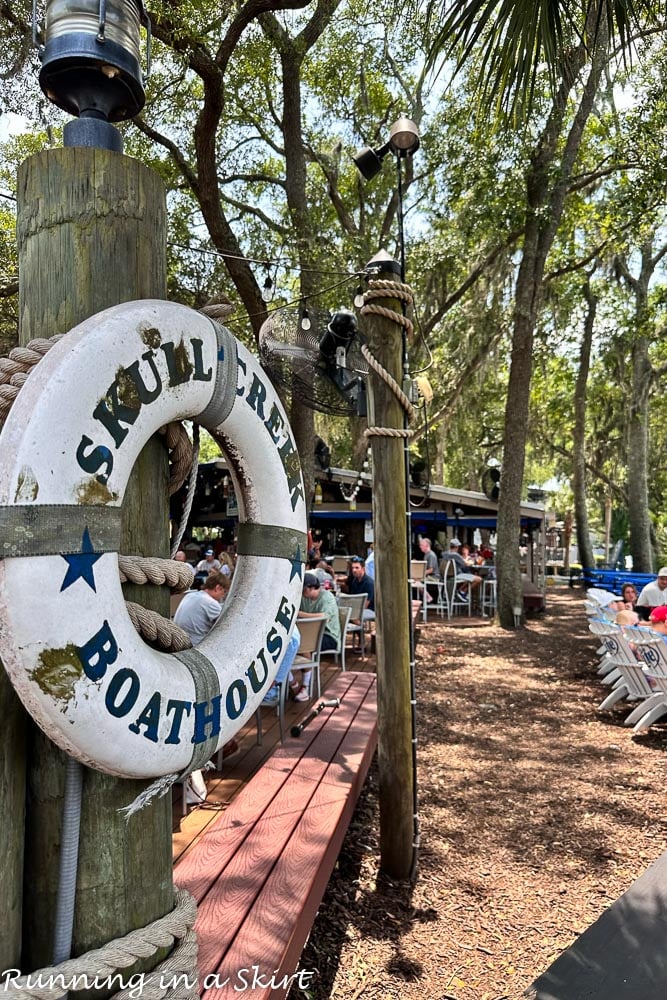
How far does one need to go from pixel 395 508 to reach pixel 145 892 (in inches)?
88.8

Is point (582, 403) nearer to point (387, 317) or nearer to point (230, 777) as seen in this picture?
point (387, 317)

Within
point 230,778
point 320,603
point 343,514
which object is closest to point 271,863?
point 230,778

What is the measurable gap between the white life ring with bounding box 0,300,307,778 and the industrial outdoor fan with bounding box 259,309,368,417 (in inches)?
131

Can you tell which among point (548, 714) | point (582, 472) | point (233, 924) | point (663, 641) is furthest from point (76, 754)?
point (582, 472)

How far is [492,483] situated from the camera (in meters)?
16.7

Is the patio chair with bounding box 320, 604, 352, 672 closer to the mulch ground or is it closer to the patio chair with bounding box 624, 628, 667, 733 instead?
the mulch ground

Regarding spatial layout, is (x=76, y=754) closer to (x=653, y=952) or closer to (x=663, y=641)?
(x=653, y=952)

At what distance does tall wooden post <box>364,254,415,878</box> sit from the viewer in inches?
133

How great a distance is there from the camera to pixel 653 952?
2.22 meters

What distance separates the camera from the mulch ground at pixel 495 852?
2.82m

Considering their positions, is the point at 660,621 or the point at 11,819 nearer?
the point at 11,819

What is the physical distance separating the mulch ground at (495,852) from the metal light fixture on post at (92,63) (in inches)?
114

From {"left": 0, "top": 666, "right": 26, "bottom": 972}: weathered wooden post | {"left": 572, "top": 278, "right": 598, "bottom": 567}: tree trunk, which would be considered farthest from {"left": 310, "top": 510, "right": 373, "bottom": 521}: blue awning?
{"left": 0, "top": 666, "right": 26, "bottom": 972}: weathered wooden post

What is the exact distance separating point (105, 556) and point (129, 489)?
0.67ft
